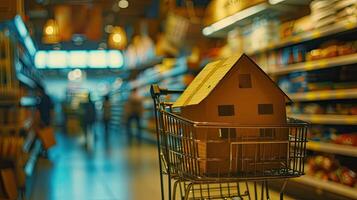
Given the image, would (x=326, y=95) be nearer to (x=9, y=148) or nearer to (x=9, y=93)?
(x=9, y=148)

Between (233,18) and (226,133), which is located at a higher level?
(233,18)

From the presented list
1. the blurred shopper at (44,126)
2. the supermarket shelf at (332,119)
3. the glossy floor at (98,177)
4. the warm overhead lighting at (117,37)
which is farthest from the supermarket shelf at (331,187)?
the warm overhead lighting at (117,37)

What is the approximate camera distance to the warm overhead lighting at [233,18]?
493cm

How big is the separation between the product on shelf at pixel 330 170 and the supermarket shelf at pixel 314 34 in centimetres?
101

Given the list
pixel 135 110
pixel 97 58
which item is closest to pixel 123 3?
pixel 135 110

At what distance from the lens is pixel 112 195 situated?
452cm

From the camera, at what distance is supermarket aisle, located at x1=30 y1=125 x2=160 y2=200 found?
461 centimetres

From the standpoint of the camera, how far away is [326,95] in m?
3.89

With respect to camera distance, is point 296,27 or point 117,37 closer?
point 296,27

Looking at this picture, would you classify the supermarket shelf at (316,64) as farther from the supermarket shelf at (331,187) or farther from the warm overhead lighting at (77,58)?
the warm overhead lighting at (77,58)

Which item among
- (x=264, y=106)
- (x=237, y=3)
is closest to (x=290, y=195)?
(x=237, y=3)

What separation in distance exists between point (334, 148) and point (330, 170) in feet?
0.89

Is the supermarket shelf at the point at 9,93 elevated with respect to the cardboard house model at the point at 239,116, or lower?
elevated

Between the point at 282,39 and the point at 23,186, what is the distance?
2.70 m
